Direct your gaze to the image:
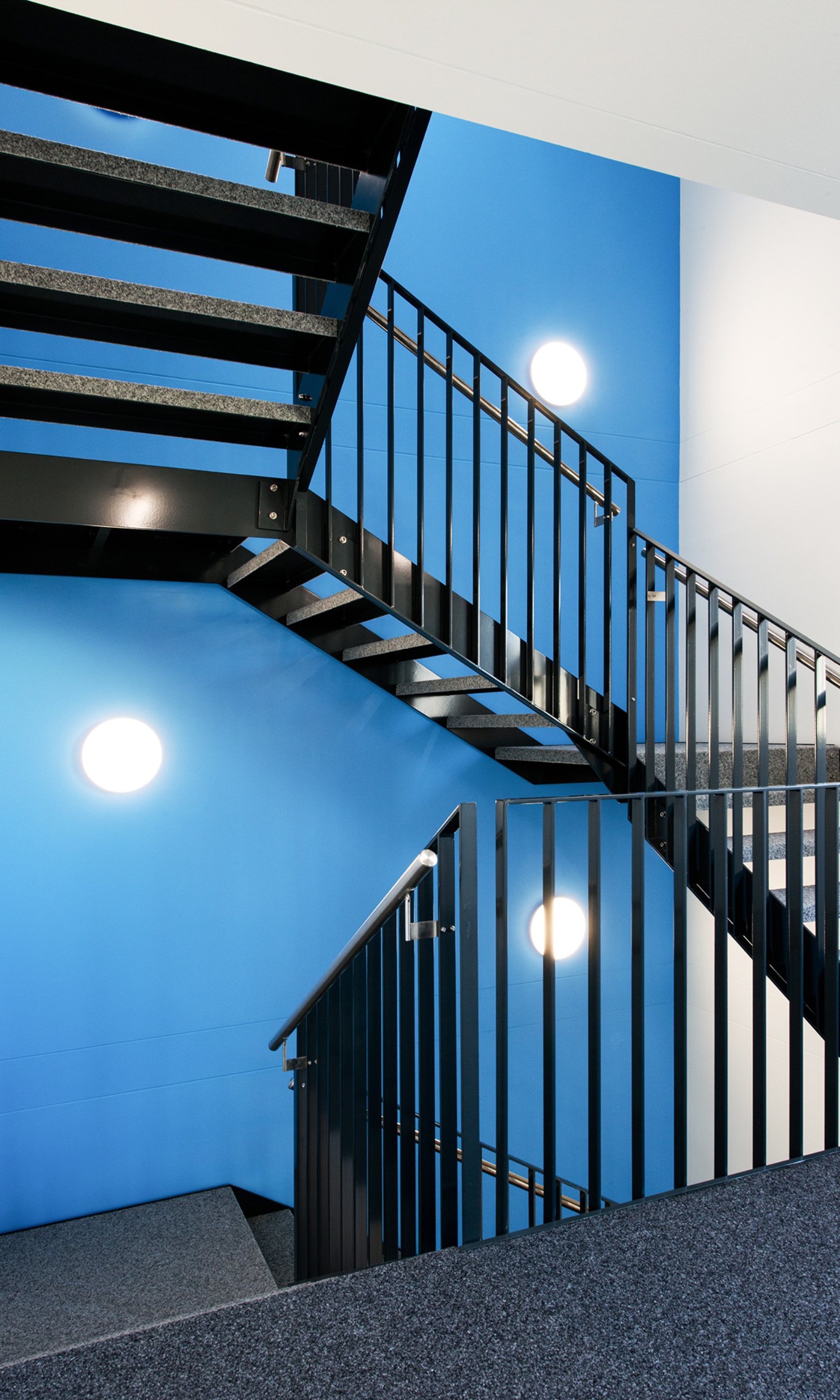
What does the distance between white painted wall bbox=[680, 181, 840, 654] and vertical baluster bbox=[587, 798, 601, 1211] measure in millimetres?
2775

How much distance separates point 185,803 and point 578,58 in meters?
3.10

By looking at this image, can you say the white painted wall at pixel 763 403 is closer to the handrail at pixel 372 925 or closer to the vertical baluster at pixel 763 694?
the vertical baluster at pixel 763 694

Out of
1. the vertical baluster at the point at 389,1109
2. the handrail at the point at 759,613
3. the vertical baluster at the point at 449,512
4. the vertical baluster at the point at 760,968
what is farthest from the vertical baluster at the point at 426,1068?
the handrail at the point at 759,613

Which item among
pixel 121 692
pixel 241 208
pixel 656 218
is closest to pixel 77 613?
pixel 121 692

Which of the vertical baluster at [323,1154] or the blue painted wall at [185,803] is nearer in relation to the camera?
the vertical baluster at [323,1154]

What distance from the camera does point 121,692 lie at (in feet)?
11.7

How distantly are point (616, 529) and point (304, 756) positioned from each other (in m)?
2.25

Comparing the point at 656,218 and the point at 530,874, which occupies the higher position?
the point at 656,218

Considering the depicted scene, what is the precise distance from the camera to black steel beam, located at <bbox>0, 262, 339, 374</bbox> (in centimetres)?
200

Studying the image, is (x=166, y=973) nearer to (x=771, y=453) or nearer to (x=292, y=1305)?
(x=292, y=1305)

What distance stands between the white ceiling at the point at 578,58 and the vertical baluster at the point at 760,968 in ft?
5.14

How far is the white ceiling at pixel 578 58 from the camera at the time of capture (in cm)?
118

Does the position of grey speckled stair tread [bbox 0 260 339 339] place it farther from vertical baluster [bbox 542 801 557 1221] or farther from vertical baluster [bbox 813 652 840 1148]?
vertical baluster [bbox 813 652 840 1148]

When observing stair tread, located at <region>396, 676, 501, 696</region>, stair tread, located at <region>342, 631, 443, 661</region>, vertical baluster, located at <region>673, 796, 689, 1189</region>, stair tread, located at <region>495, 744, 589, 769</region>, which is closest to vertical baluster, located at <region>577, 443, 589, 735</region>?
stair tread, located at <region>495, 744, 589, 769</region>
